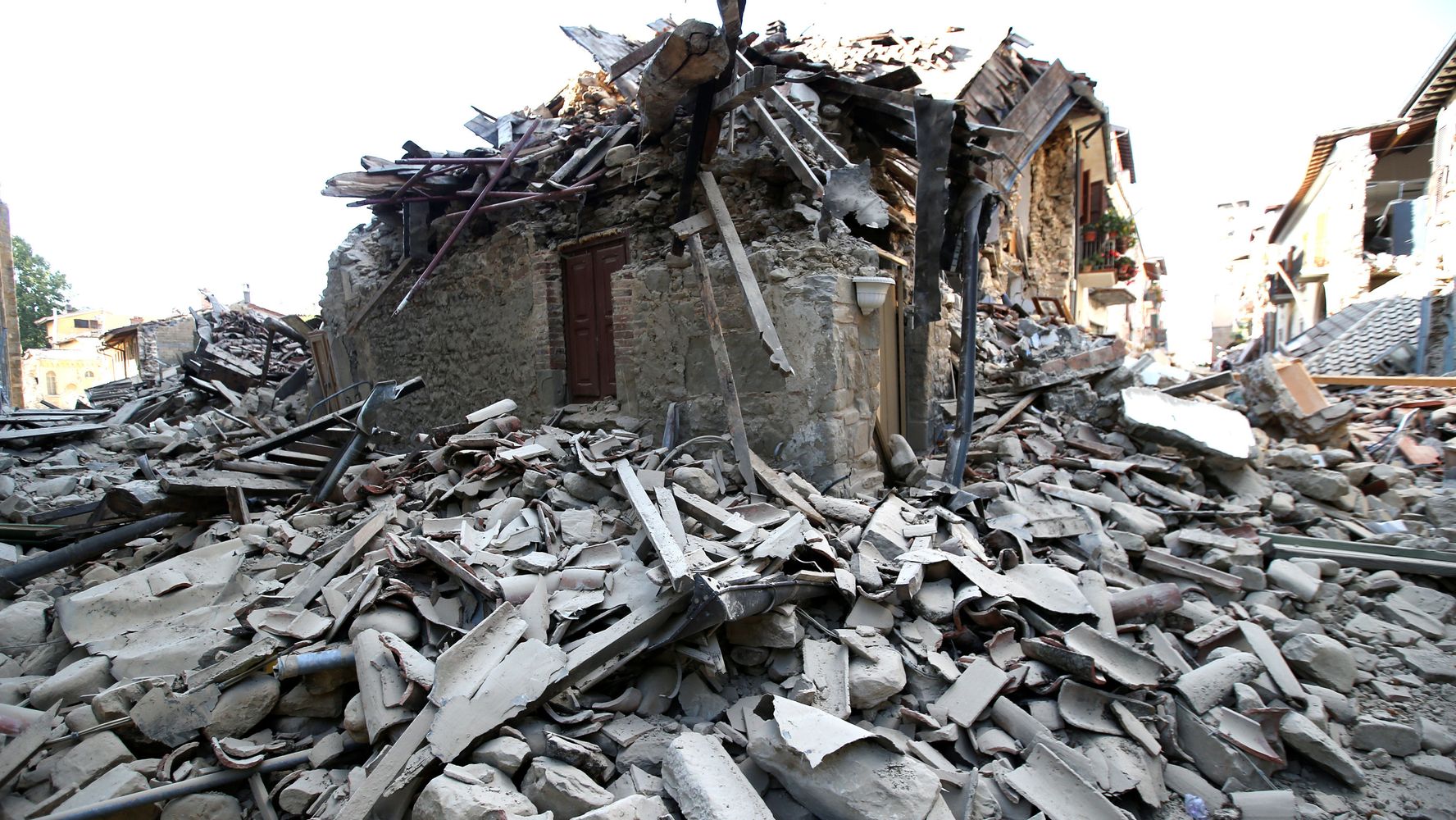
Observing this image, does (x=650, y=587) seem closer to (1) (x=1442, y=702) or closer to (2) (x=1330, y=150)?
(1) (x=1442, y=702)

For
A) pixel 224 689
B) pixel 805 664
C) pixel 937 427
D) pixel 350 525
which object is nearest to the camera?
pixel 224 689

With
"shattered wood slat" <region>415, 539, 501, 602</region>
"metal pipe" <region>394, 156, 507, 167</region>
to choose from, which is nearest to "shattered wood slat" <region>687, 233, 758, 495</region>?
"shattered wood slat" <region>415, 539, 501, 602</region>

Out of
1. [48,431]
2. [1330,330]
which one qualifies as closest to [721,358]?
[48,431]

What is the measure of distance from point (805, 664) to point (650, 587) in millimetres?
928

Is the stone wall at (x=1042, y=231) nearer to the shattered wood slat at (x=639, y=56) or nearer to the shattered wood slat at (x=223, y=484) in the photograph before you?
the shattered wood slat at (x=639, y=56)

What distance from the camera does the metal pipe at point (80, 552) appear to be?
4.23 meters

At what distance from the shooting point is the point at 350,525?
5.04 metres

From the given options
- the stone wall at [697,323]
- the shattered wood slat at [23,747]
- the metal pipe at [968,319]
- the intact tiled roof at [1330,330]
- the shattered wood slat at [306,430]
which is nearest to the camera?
the shattered wood slat at [23,747]

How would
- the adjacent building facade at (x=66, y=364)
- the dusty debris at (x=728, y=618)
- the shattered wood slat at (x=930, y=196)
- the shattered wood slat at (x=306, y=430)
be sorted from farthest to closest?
the adjacent building facade at (x=66, y=364) → the shattered wood slat at (x=306, y=430) → the shattered wood slat at (x=930, y=196) → the dusty debris at (x=728, y=618)

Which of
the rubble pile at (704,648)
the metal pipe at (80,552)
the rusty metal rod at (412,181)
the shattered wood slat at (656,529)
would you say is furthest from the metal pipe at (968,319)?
the metal pipe at (80,552)

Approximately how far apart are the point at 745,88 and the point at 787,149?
73 centimetres

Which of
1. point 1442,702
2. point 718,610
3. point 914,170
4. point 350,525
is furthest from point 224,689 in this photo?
point 914,170

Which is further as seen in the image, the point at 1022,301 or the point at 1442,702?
the point at 1022,301

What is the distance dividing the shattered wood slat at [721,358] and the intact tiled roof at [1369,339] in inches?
441
